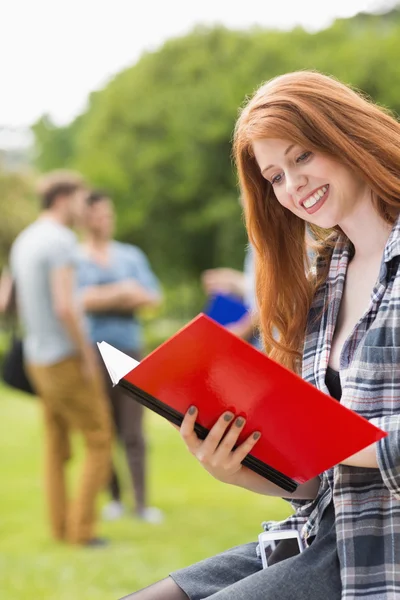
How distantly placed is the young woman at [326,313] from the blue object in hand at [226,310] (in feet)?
10.7

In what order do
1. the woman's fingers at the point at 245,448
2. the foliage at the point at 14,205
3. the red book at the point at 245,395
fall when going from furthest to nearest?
the foliage at the point at 14,205 < the woman's fingers at the point at 245,448 < the red book at the point at 245,395

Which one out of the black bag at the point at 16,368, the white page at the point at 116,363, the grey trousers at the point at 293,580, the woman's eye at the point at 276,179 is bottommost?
the black bag at the point at 16,368

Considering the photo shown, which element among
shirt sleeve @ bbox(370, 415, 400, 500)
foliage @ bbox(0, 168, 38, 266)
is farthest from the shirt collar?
foliage @ bbox(0, 168, 38, 266)

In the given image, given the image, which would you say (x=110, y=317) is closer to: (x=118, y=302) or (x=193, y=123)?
(x=118, y=302)

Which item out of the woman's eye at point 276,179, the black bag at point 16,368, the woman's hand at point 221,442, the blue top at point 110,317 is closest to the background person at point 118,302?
the blue top at point 110,317

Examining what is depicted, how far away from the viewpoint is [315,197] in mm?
1961

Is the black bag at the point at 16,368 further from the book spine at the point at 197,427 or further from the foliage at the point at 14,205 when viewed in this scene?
the foliage at the point at 14,205

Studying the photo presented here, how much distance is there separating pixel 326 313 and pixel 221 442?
391 mm

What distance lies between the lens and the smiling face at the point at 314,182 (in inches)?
76.0

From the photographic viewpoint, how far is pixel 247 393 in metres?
1.73

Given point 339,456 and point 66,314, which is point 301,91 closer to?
point 339,456

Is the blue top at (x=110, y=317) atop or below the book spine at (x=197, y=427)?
below

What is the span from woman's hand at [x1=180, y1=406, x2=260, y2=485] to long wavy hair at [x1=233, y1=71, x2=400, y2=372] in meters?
0.34

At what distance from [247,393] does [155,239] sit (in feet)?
78.5
